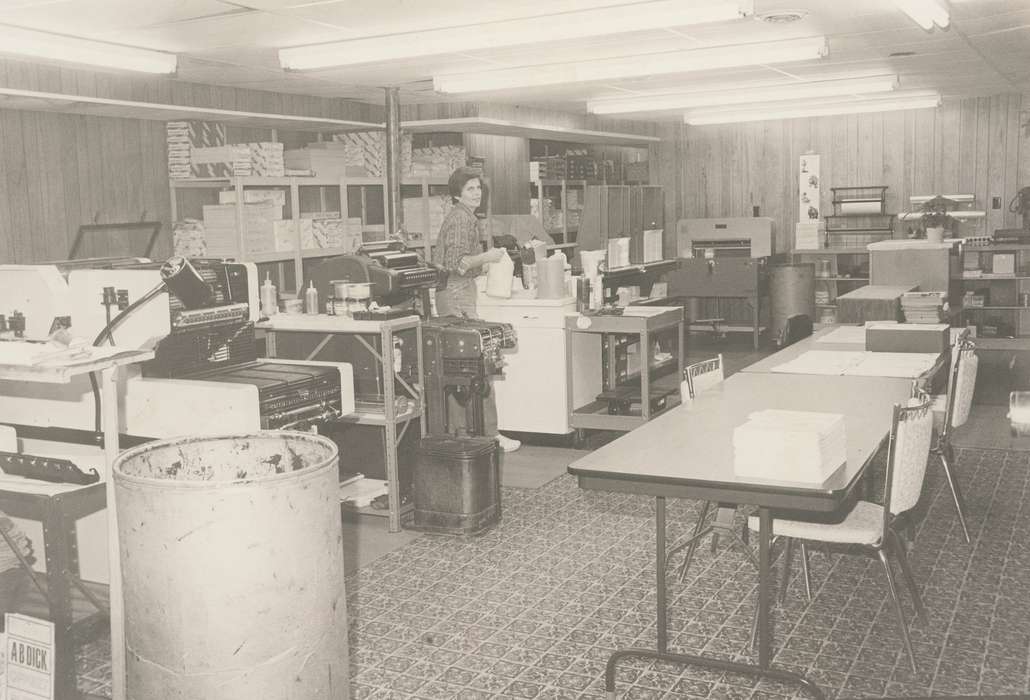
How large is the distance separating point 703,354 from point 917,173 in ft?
10.5

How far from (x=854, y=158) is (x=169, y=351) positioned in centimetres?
966

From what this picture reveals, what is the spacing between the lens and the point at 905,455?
3654mm

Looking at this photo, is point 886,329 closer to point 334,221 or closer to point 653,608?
point 653,608

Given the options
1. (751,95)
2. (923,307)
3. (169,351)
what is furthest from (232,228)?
(923,307)

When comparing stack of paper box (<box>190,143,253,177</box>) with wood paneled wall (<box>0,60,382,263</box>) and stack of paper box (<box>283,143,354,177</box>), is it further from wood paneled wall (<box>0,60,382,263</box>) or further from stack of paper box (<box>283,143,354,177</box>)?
stack of paper box (<box>283,143,354,177</box>)

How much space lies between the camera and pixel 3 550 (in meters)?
4.22

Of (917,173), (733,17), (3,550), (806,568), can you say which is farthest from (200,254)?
(917,173)

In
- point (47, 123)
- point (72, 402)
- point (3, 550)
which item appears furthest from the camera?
point (47, 123)

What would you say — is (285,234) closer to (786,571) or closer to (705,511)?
(705,511)

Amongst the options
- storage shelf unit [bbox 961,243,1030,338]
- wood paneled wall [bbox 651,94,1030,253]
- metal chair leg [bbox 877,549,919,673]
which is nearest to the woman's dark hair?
metal chair leg [bbox 877,549,919,673]

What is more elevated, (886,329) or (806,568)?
(886,329)

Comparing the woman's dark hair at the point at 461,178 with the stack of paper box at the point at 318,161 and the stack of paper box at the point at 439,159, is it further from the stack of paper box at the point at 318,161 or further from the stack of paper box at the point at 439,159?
the stack of paper box at the point at 439,159

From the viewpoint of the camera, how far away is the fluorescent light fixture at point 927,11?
5.12m

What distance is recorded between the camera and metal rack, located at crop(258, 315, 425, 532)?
18.1 feet
